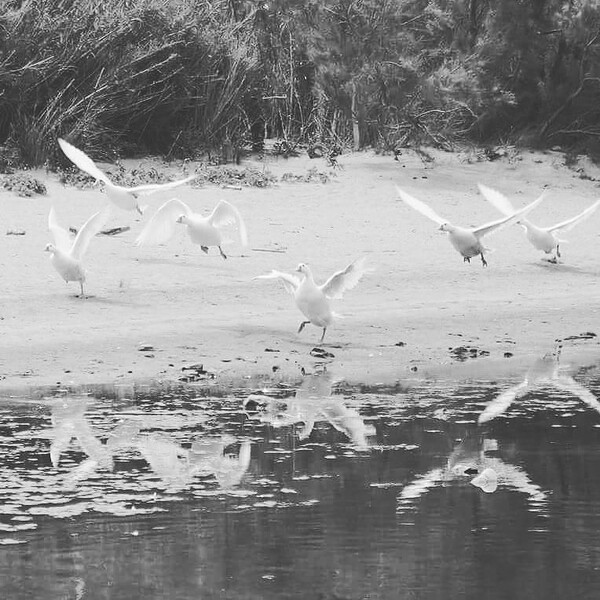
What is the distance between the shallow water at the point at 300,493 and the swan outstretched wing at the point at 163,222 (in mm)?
3763

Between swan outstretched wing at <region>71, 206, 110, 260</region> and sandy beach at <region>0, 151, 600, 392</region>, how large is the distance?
418 mm

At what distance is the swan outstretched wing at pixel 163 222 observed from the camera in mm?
14227

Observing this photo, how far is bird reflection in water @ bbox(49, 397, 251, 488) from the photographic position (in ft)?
27.0

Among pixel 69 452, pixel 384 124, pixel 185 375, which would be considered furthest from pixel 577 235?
pixel 69 452

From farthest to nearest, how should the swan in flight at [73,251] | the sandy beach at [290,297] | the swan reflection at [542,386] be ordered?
the swan in flight at [73,251]
the sandy beach at [290,297]
the swan reflection at [542,386]

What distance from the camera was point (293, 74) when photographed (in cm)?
2150

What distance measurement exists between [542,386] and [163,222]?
4694 mm

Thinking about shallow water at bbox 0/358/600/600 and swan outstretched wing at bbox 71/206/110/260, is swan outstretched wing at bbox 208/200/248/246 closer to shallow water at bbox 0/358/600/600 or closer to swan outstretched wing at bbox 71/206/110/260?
swan outstretched wing at bbox 71/206/110/260

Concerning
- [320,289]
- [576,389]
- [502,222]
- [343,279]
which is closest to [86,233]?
[320,289]

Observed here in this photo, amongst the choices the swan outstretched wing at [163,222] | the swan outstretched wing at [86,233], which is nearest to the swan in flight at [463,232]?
the swan outstretched wing at [163,222]

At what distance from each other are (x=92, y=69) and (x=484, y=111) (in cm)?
563

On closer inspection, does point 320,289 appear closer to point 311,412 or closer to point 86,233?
point 311,412

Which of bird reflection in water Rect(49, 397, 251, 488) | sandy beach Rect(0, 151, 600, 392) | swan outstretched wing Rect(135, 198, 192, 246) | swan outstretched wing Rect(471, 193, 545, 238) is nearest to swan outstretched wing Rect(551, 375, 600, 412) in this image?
sandy beach Rect(0, 151, 600, 392)

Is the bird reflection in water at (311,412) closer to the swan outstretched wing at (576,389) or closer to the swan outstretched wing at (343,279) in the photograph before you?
the swan outstretched wing at (343,279)
